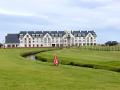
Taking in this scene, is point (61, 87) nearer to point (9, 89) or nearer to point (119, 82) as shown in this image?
point (9, 89)

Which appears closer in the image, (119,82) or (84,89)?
(84,89)

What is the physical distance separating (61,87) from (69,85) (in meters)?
0.89

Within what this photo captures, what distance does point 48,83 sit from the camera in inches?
814

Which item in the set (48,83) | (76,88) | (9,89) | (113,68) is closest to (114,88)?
(76,88)

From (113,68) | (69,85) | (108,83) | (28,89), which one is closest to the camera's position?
(28,89)

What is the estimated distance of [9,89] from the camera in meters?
18.4

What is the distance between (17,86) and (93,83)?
4292 millimetres

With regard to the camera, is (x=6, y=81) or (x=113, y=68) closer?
(x=6, y=81)

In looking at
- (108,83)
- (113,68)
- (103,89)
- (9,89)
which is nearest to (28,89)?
(9,89)

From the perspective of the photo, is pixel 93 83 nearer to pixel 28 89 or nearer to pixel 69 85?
pixel 69 85

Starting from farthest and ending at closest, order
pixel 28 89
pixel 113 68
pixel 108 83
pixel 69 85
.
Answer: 1. pixel 113 68
2. pixel 108 83
3. pixel 69 85
4. pixel 28 89

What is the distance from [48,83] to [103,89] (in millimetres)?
3359

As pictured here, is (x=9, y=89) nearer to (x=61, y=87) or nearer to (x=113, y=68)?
(x=61, y=87)

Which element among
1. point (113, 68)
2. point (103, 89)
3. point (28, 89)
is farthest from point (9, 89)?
point (113, 68)
